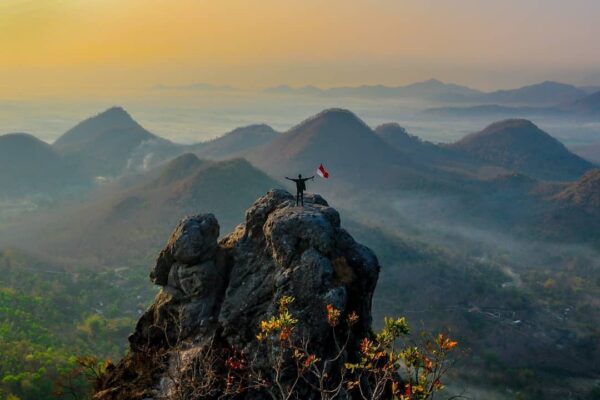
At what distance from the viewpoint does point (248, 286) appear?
20766mm

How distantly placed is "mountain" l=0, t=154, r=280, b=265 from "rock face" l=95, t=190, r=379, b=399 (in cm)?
10153

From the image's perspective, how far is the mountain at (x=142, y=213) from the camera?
12456cm

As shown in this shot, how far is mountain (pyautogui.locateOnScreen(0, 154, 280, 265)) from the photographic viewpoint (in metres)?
125

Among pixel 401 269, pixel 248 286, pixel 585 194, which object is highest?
pixel 248 286

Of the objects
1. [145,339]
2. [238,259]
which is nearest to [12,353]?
[145,339]

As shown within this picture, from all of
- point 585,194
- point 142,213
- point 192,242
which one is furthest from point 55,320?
point 585,194

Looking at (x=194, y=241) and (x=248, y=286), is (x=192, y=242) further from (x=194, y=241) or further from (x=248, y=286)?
(x=248, y=286)

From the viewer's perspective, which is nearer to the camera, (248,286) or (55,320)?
(248,286)

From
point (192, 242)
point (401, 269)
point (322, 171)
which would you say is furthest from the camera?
point (401, 269)

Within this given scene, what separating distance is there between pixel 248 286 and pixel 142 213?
129010 millimetres

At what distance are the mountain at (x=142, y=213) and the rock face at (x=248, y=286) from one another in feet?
333

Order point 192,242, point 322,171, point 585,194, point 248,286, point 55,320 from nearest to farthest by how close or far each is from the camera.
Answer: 1. point 248,286
2. point 192,242
3. point 322,171
4. point 55,320
5. point 585,194

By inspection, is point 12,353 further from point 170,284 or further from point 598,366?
point 598,366

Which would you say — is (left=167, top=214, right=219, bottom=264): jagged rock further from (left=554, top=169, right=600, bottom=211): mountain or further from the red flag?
(left=554, top=169, right=600, bottom=211): mountain
